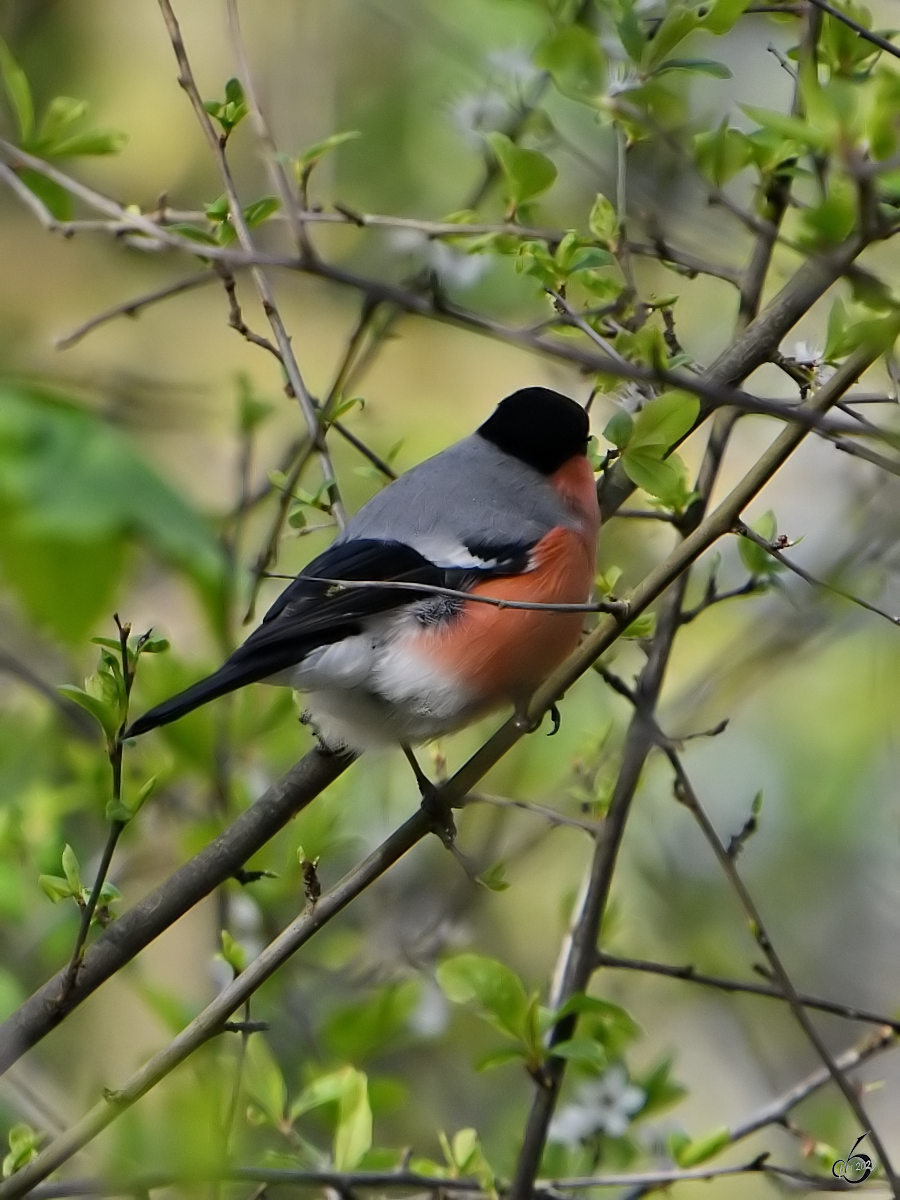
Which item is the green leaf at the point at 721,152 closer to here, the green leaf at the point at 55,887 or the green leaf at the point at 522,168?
the green leaf at the point at 522,168

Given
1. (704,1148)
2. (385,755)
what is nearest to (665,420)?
(704,1148)

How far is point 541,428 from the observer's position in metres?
2.85

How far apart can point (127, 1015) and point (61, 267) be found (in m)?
3.18

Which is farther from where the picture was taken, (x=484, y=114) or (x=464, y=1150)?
(x=484, y=114)

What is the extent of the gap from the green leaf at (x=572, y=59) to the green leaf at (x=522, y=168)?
14 centimetres

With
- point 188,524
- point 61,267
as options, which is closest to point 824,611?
point 188,524

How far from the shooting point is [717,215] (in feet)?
11.9

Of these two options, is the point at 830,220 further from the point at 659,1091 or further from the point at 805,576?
the point at 659,1091

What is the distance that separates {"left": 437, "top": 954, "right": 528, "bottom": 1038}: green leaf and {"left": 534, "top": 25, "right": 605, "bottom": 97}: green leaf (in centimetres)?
125

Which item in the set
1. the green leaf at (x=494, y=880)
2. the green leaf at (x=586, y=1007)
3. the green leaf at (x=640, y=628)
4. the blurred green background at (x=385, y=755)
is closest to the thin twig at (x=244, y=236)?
the blurred green background at (x=385, y=755)

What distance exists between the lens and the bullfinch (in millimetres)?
2477

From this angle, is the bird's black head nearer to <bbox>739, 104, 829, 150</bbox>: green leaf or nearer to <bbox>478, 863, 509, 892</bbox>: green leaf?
<bbox>478, 863, 509, 892</bbox>: green leaf

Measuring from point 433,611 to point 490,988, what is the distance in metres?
0.82

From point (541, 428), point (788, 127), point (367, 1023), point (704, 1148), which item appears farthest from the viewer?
point (541, 428)
